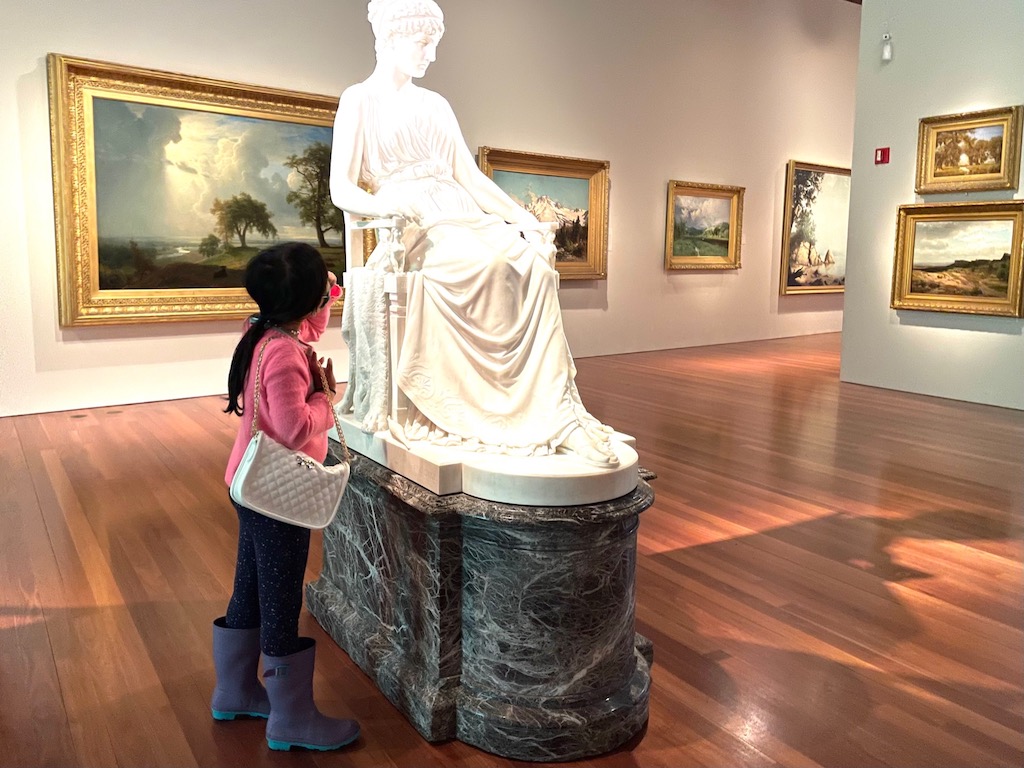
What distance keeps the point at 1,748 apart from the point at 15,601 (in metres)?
1.25

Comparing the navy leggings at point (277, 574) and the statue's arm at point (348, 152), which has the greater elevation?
the statue's arm at point (348, 152)

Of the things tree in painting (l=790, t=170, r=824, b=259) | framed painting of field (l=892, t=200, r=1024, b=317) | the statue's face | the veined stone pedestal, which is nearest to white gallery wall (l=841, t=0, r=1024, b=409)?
framed painting of field (l=892, t=200, r=1024, b=317)

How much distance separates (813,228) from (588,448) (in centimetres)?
1387

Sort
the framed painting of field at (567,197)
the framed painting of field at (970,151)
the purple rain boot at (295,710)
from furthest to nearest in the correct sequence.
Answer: the framed painting of field at (567,197)
the framed painting of field at (970,151)
the purple rain boot at (295,710)

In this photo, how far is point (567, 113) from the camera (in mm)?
11609

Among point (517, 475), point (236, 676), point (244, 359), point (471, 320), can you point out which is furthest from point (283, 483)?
point (471, 320)

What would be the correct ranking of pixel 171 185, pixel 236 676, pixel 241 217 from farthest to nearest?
pixel 241 217
pixel 171 185
pixel 236 676

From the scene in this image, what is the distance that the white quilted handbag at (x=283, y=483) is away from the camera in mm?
2275

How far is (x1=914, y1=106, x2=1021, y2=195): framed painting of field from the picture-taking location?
845cm

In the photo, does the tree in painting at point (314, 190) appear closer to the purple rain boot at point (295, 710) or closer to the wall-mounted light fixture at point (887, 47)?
the wall-mounted light fixture at point (887, 47)

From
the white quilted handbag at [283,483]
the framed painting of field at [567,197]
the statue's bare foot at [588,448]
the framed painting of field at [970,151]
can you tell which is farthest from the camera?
the framed painting of field at [567,197]

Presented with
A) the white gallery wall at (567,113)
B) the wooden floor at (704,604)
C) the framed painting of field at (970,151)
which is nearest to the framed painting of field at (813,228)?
the white gallery wall at (567,113)

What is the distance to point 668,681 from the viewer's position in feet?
9.89

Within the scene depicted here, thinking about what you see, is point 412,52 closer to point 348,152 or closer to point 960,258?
point 348,152
